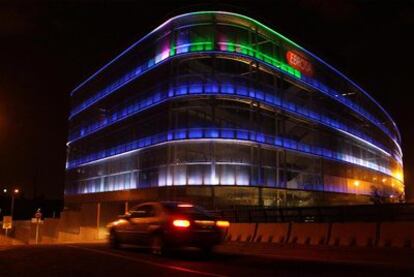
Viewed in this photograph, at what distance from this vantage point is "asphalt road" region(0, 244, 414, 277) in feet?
35.5

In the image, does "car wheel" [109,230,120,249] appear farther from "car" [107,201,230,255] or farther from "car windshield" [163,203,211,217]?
"car windshield" [163,203,211,217]

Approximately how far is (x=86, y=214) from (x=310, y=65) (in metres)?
29.7

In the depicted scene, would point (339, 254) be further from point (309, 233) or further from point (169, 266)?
point (169, 266)

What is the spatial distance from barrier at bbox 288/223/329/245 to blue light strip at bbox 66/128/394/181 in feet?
84.0

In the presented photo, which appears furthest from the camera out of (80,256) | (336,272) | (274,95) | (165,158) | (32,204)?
(32,204)

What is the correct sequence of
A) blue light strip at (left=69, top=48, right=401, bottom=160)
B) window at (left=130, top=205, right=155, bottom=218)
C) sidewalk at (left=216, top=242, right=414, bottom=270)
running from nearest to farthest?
sidewalk at (left=216, top=242, right=414, bottom=270) < window at (left=130, top=205, right=155, bottom=218) < blue light strip at (left=69, top=48, right=401, bottom=160)

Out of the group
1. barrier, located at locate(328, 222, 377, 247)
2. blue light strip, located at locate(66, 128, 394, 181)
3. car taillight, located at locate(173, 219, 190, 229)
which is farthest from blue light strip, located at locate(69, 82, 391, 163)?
car taillight, located at locate(173, 219, 190, 229)

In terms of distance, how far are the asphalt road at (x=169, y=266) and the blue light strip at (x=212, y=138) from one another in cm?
2872

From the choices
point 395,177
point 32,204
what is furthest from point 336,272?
point 32,204

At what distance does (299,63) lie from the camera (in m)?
54.5

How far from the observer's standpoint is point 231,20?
152 feet

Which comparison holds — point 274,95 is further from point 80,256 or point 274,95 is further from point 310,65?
point 80,256

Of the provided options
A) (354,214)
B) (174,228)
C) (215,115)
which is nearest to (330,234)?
(354,214)

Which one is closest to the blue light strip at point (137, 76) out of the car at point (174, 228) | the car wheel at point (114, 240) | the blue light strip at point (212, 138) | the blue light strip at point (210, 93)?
the blue light strip at point (210, 93)
